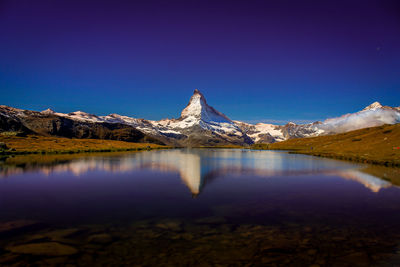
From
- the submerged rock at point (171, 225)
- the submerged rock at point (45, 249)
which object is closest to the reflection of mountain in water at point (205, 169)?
the submerged rock at point (171, 225)

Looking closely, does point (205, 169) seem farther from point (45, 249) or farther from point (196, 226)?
point (45, 249)

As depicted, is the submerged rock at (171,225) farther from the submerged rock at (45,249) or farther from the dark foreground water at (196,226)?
the submerged rock at (45,249)

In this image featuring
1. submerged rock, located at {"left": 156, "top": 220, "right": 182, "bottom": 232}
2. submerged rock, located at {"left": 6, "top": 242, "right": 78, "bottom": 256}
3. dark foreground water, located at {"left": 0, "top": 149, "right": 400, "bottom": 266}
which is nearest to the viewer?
dark foreground water, located at {"left": 0, "top": 149, "right": 400, "bottom": 266}

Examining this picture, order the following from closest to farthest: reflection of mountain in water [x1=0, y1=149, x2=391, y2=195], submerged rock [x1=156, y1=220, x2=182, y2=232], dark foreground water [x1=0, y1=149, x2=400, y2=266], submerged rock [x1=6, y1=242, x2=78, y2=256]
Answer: dark foreground water [x1=0, y1=149, x2=400, y2=266] < submerged rock [x1=6, y1=242, x2=78, y2=256] < submerged rock [x1=156, y1=220, x2=182, y2=232] < reflection of mountain in water [x1=0, y1=149, x2=391, y2=195]

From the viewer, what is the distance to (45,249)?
49.3 ft

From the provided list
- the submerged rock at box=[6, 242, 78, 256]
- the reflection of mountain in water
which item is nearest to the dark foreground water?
the submerged rock at box=[6, 242, 78, 256]

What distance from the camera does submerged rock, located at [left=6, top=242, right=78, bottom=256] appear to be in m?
14.5

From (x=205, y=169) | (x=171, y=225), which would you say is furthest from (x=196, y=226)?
(x=205, y=169)

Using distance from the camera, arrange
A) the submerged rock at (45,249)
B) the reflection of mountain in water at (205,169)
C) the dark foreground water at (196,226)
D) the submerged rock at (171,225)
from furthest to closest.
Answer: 1. the reflection of mountain in water at (205,169)
2. the submerged rock at (171,225)
3. the submerged rock at (45,249)
4. the dark foreground water at (196,226)

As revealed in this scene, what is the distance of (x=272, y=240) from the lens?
16922 millimetres

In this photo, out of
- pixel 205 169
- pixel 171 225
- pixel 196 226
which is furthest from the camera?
pixel 205 169

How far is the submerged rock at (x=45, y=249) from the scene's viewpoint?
14523mm

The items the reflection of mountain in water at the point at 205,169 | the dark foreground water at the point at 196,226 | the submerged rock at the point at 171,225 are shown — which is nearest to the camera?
the dark foreground water at the point at 196,226

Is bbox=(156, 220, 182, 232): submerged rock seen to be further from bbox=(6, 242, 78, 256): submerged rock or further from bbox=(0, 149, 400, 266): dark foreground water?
bbox=(6, 242, 78, 256): submerged rock
